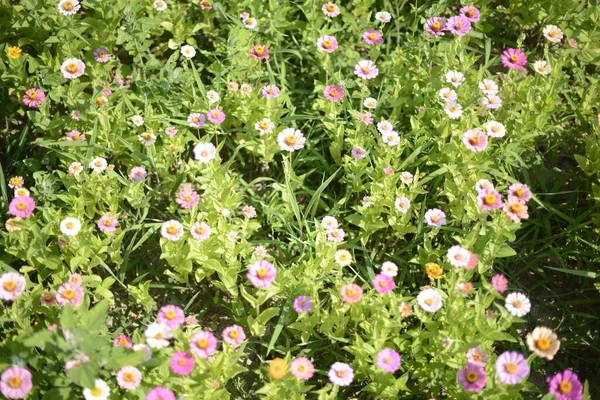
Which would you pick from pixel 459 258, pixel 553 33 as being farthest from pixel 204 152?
pixel 553 33

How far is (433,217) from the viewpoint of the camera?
303 centimetres

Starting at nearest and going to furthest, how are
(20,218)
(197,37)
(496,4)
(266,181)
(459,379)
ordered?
1. (459,379)
2. (20,218)
3. (266,181)
4. (197,37)
5. (496,4)

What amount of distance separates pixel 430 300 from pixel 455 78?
1367 mm

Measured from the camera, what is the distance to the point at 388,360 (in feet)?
8.09

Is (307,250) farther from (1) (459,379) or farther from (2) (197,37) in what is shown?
(2) (197,37)

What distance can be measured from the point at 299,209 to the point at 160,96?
1.03m

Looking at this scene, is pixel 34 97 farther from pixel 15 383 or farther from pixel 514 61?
pixel 514 61

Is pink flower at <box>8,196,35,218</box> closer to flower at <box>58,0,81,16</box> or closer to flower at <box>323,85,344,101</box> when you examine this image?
flower at <box>58,0,81,16</box>

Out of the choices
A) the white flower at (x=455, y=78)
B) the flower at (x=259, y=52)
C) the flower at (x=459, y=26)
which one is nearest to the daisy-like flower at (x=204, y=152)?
the flower at (x=259, y=52)

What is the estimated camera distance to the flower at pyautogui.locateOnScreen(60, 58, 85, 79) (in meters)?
3.32

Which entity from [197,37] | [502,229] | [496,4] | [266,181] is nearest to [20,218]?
[266,181]

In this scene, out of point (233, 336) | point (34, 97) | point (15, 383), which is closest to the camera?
point (15, 383)

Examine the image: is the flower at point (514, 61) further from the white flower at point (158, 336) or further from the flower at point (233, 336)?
the white flower at point (158, 336)

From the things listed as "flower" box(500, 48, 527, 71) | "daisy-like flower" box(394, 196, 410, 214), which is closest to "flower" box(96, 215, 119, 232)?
"daisy-like flower" box(394, 196, 410, 214)
